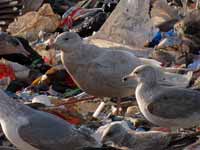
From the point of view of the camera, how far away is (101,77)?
8.02 m

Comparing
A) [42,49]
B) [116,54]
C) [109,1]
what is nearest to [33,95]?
[116,54]

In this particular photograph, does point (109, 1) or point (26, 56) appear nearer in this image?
point (26, 56)

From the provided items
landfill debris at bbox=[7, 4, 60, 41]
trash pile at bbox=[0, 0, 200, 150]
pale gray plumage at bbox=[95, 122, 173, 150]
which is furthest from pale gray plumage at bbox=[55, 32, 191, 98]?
landfill debris at bbox=[7, 4, 60, 41]

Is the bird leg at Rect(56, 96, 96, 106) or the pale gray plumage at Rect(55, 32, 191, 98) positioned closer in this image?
the pale gray plumage at Rect(55, 32, 191, 98)

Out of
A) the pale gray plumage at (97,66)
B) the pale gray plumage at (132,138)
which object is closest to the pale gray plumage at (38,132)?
the pale gray plumage at (132,138)

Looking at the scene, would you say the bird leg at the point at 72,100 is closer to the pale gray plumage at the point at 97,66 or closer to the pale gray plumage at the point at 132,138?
the pale gray plumage at the point at 97,66

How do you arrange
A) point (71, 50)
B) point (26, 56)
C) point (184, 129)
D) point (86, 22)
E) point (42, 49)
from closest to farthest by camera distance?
point (184, 129) → point (71, 50) → point (26, 56) → point (42, 49) → point (86, 22)

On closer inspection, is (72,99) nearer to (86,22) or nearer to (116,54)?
(116,54)

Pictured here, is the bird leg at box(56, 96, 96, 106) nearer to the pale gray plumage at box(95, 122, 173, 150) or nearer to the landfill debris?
the pale gray plumage at box(95, 122, 173, 150)

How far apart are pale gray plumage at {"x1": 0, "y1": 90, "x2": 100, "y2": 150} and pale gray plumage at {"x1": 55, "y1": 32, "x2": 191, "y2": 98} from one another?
2196 millimetres

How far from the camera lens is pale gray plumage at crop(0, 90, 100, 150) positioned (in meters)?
5.76

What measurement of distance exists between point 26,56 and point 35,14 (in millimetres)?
2155

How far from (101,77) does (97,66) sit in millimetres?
122

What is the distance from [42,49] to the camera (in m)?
11.0
